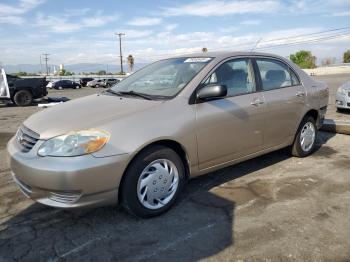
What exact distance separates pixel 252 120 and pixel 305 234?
5.02 ft

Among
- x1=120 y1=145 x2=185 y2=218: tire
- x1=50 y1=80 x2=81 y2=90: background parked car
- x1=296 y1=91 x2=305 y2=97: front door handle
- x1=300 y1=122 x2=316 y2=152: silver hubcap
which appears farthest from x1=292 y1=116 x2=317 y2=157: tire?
x1=50 y1=80 x2=81 y2=90: background parked car

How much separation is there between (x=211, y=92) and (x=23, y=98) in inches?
579

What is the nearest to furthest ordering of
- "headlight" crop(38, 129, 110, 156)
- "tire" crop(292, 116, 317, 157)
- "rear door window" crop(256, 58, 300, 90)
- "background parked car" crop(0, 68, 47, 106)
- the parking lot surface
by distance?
1. the parking lot surface
2. "headlight" crop(38, 129, 110, 156)
3. "rear door window" crop(256, 58, 300, 90)
4. "tire" crop(292, 116, 317, 157)
5. "background parked car" crop(0, 68, 47, 106)

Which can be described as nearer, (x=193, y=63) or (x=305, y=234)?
(x=305, y=234)

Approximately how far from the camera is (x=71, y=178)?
9.51ft

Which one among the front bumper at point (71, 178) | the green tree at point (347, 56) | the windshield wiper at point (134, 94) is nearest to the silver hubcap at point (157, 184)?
the front bumper at point (71, 178)

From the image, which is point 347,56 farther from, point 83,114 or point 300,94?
point 83,114

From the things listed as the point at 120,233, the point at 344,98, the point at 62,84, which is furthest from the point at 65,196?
the point at 62,84

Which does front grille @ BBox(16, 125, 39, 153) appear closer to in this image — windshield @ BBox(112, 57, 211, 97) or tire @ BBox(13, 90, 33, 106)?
windshield @ BBox(112, 57, 211, 97)

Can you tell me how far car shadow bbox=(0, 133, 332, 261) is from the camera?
2.85 m

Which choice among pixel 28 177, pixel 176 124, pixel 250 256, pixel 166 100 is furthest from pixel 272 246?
pixel 28 177

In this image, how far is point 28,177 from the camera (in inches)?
121

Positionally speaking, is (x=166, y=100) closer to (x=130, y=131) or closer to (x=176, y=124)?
(x=176, y=124)

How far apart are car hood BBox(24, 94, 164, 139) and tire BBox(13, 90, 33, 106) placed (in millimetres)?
13532
